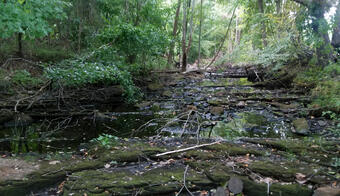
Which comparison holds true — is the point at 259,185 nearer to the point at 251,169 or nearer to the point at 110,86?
the point at 251,169

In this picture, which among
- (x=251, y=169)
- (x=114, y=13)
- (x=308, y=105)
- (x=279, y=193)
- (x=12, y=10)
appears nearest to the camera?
(x=279, y=193)

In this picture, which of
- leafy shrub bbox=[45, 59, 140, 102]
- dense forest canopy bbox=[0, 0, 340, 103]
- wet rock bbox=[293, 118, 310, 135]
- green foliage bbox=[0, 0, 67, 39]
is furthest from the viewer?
dense forest canopy bbox=[0, 0, 340, 103]

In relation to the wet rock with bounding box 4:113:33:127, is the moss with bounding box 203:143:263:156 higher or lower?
lower

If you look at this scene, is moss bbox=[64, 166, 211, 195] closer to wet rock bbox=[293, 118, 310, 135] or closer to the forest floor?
the forest floor

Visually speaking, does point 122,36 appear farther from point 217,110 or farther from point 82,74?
point 217,110

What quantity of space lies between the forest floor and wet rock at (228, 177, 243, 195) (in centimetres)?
1

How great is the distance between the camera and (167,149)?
12.9ft

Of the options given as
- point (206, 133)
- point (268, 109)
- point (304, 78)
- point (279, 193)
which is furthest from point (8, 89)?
point (304, 78)

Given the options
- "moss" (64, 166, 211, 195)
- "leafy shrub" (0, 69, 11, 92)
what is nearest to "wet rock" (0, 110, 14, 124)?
"leafy shrub" (0, 69, 11, 92)

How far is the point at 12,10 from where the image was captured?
14.3 feet

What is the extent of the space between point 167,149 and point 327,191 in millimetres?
2286

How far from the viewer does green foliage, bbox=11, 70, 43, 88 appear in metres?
6.61

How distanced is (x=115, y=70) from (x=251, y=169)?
5.27 meters

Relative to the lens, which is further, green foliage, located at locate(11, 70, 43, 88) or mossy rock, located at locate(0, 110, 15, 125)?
green foliage, located at locate(11, 70, 43, 88)
